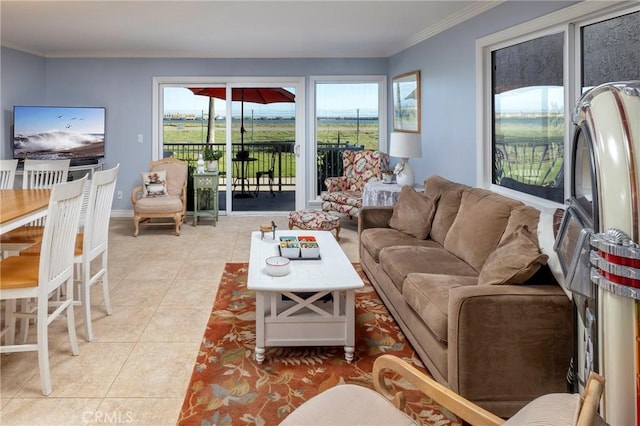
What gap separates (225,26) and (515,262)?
13.9ft

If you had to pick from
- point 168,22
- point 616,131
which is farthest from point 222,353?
point 168,22

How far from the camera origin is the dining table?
237 cm

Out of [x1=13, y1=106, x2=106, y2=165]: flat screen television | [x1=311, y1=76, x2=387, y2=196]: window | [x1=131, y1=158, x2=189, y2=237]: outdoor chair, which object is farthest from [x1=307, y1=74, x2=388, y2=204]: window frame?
[x1=13, y1=106, x2=106, y2=165]: flat screen television

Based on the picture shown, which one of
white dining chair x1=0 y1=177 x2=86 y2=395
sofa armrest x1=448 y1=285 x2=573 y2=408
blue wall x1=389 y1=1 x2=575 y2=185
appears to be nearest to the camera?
sofa armrest x1=448 y1=285 x2=573 y2=408

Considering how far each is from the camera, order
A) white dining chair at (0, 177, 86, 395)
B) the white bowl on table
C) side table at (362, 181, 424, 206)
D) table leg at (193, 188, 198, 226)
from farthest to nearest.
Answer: table leg at (193, 188, 198, 226), side table at (362, 181, 424, 206), the white bowl on table, white dining chair at (0, 177, 86, 395)

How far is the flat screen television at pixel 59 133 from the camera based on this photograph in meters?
6.23

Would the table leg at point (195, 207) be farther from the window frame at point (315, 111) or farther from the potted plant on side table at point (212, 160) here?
the window frame at point (315, 111)

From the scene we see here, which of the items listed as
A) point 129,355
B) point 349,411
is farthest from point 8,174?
point 349,411

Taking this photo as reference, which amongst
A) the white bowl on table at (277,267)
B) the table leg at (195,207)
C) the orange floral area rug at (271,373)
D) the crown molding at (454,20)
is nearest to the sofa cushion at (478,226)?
the orange floral area rug at (271,373)

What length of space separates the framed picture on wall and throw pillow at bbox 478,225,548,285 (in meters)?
3.82

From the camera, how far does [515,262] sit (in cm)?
205

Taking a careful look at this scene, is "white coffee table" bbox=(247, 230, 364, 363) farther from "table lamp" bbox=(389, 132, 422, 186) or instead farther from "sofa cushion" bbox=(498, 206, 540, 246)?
"table lamp" bbox=(389, 132, 422, 186)

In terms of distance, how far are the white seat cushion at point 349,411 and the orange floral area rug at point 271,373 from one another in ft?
2.02

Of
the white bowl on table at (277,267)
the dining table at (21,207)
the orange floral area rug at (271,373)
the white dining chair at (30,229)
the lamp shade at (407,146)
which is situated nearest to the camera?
the orange floral area rug at (271,373)
